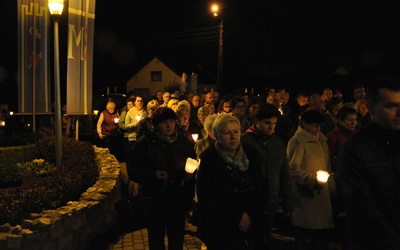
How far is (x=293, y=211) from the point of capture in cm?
488

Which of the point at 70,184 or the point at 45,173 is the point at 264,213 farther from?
the point at 45,173

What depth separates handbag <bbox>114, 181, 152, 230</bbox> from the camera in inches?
187

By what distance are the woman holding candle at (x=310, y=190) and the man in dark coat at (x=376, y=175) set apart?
1.70 m

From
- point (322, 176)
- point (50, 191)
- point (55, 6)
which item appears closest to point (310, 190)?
point (322, 176)

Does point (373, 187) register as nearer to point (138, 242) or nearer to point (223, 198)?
point (223, 198)

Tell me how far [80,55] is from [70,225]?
473 cm

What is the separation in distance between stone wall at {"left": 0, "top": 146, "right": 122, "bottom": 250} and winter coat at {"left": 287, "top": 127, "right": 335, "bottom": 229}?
2.74m

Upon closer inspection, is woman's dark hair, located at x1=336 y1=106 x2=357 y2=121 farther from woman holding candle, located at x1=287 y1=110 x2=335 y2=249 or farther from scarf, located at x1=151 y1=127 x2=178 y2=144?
scarf, located at x1=151 y1=127 x2=178 y2=144

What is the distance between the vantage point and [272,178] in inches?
179

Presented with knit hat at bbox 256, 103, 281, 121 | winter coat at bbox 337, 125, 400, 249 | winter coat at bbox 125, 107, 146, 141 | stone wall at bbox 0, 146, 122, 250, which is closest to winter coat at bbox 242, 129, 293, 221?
knit hat at bbox 256, 103, 281, 121

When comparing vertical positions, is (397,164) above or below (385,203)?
above

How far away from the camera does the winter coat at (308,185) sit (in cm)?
473

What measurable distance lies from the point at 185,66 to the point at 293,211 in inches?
2300

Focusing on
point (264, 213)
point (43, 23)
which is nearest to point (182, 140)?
point (264, 213)
